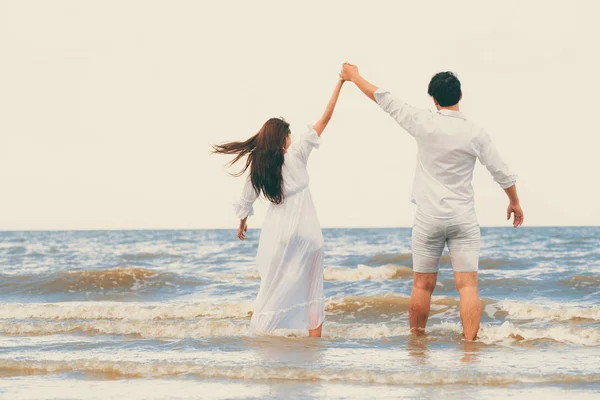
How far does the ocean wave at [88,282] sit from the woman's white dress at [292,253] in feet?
23.7

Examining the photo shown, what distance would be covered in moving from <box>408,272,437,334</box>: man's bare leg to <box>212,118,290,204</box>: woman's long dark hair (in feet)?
4.09

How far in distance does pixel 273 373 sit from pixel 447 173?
1.85 metres

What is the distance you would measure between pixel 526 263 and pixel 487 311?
780 centimetres

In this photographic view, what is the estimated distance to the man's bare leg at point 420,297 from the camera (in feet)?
19.4

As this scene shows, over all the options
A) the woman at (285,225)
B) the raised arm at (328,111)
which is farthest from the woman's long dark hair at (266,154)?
the raised arm at (328,111)

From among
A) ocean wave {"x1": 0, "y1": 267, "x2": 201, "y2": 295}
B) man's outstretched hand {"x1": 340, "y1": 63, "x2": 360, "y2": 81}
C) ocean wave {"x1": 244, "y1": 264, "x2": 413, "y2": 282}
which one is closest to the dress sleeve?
man's outstretched hand {"x1": 340, "y1": 63, "x2": 360, "y2": 81}

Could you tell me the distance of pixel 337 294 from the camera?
11.5 m

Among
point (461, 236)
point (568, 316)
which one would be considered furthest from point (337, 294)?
point (461, 236)

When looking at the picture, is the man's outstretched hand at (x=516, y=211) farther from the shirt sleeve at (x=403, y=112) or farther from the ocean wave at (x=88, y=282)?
the ocean wave at (x=88, y=282)

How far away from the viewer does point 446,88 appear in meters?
5.61

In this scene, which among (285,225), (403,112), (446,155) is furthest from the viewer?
(285,225)

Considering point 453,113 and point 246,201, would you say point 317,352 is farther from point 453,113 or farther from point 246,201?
point 453,113

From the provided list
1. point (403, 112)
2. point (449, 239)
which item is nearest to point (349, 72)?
point (403, 112)

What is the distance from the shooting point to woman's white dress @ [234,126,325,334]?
6.19 m
